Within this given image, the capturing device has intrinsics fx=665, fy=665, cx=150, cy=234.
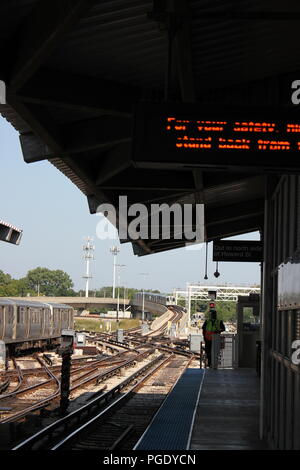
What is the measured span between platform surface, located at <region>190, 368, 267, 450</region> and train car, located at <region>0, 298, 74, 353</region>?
12737mm

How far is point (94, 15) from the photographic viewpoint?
5.57 m

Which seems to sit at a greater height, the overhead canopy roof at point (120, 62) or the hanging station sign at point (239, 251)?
the overhead canopy roof at point (120, 62)

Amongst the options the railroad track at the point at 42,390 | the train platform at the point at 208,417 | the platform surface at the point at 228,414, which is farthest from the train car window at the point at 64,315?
the train platform at the point at 208,417

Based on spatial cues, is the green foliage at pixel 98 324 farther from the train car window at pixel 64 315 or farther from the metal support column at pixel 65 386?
the metal support column at pixel 65 386

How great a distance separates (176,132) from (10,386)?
48.9 feet

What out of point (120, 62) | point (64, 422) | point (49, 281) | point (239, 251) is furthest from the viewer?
point (49, 281)

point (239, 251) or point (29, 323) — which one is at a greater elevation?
point (239, 251)

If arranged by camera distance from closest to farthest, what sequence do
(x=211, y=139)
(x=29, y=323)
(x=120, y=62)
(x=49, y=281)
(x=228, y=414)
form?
1. (x=211, y=139)
2. (x=120, y=62)
3. (x=228, y=414)
4. (x=29, y=323)
5. (x=49, y=281)

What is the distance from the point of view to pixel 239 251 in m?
15.6

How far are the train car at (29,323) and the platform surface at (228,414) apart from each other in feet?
41.8

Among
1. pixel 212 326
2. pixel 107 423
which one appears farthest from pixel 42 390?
pixel 107 423

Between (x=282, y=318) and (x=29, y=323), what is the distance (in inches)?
986

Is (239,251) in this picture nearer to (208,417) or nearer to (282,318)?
(208,417)

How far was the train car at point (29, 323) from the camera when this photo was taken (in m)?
27.7
